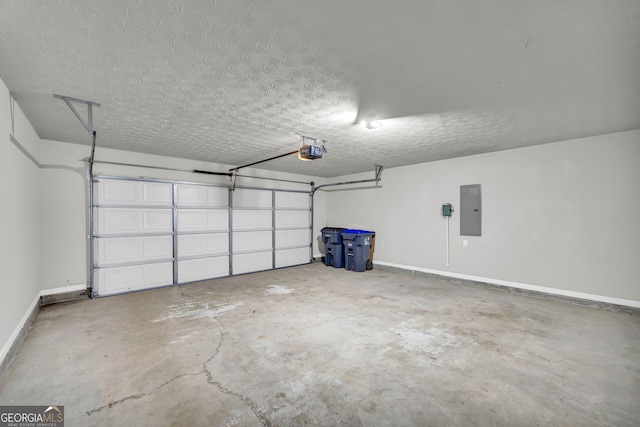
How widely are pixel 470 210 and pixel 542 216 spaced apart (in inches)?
44.3

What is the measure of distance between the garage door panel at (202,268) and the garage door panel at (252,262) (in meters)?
0.25

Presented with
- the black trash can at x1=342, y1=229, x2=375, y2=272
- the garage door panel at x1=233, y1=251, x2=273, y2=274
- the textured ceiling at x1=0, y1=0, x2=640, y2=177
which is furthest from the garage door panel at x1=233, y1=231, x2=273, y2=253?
the textured ceiling at x1=0, y1=0, x2=640, y2=177

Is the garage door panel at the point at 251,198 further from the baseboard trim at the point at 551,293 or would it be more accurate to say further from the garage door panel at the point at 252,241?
the baseboard trim at the point at 551,293

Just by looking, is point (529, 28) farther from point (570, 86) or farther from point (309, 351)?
point (309, 351)

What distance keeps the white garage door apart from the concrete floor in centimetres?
83

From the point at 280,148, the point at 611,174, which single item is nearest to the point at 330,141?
the point at 280,148

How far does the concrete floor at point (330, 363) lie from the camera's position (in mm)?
1912

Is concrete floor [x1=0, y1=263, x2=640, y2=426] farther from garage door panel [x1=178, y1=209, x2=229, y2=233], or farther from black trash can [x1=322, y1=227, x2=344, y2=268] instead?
black trash can [x1=322, y1=227, x2=344, y2=268]

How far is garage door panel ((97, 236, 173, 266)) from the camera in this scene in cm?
472

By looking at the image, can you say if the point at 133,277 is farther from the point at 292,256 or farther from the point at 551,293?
the point at 551,293

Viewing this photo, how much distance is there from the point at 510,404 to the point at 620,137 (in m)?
4.26

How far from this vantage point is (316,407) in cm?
195

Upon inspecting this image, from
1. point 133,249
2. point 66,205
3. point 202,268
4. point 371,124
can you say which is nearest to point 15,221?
point 66,205

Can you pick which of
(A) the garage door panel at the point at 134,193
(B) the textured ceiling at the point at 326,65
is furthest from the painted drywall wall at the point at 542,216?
(A) the garage door panel at the point at 134,193
